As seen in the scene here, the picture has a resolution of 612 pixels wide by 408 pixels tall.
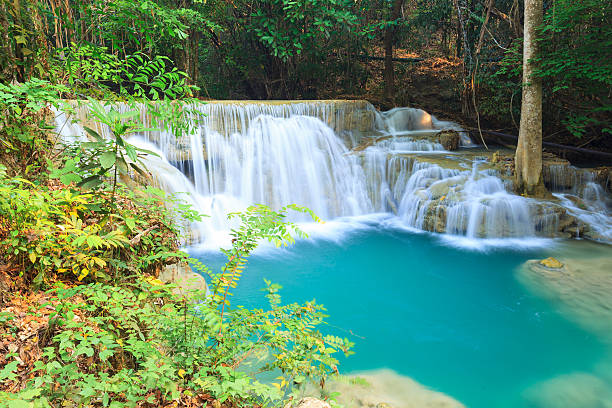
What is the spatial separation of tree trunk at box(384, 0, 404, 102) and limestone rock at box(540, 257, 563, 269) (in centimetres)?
883

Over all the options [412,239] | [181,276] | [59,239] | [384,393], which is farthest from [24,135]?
[412,239]

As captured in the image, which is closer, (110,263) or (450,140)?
(110,263)

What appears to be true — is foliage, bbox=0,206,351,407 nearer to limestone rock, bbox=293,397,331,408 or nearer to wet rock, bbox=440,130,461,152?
limestone rock, bbox=293,397,331,408

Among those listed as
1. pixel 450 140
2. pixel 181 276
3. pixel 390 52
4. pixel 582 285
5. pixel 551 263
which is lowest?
pixel 582 285

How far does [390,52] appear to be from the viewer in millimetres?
13375

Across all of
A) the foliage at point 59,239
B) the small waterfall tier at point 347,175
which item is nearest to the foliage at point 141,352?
the foliage at point 59,239

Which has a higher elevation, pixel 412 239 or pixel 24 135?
pixel 24 135

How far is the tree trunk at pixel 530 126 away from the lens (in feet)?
25.8

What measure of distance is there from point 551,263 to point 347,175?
16.5 ft

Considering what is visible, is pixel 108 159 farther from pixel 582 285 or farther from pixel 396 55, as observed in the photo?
pixel 396 55

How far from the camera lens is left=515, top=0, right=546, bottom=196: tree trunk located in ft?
25.8

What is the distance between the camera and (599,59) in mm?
7637

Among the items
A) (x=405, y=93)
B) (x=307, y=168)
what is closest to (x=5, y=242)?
(x=307, y=168)

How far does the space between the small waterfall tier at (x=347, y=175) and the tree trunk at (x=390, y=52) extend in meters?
3.00
